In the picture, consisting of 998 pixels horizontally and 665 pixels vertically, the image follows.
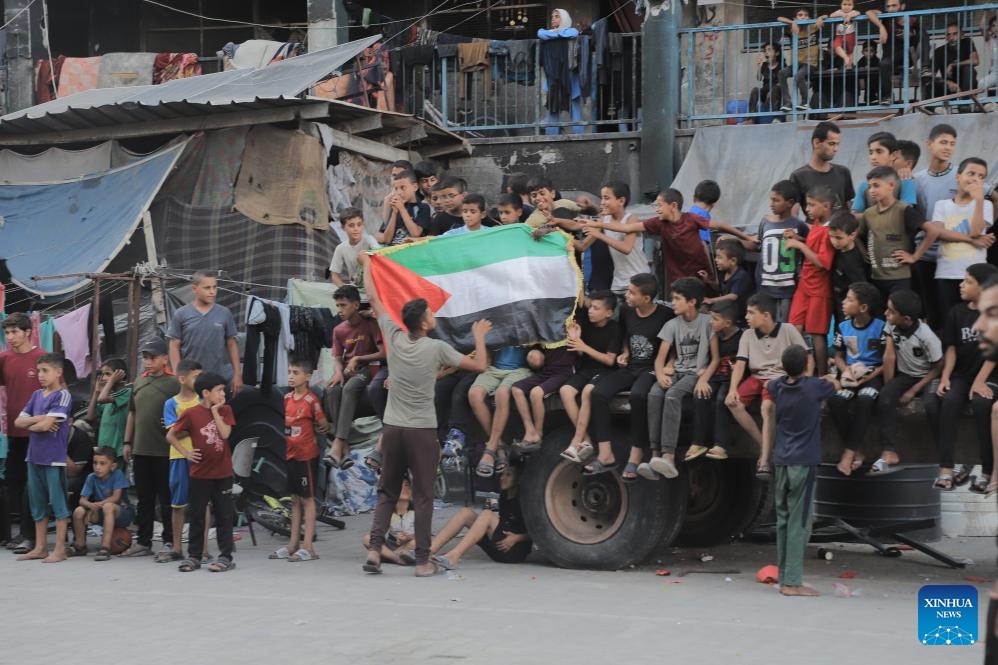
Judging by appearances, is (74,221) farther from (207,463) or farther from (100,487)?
(207,463)

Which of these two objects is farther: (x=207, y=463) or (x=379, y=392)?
(x=379, y=392)

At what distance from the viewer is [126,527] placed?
11453 millimetres

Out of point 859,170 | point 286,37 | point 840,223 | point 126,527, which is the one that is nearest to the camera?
point 840,223

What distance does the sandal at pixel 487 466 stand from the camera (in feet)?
33.1

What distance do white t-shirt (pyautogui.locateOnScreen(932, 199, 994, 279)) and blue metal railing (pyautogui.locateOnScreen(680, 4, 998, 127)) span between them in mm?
5571

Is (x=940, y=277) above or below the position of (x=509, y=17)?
below

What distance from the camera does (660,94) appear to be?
632 inches

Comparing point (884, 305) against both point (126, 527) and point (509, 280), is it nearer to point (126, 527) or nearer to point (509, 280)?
point (509, 280)

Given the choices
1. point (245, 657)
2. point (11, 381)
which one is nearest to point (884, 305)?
point (245, 657)

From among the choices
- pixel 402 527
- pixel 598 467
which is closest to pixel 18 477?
pixel 402 527

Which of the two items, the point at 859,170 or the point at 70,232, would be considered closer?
the point at 859,170

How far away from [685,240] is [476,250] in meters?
1.67

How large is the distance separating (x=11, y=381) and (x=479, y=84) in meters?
7.70

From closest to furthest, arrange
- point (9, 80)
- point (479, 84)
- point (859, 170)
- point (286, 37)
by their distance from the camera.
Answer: point (859, 170), point (479, 84), point (9, 80), point (286, 37)
